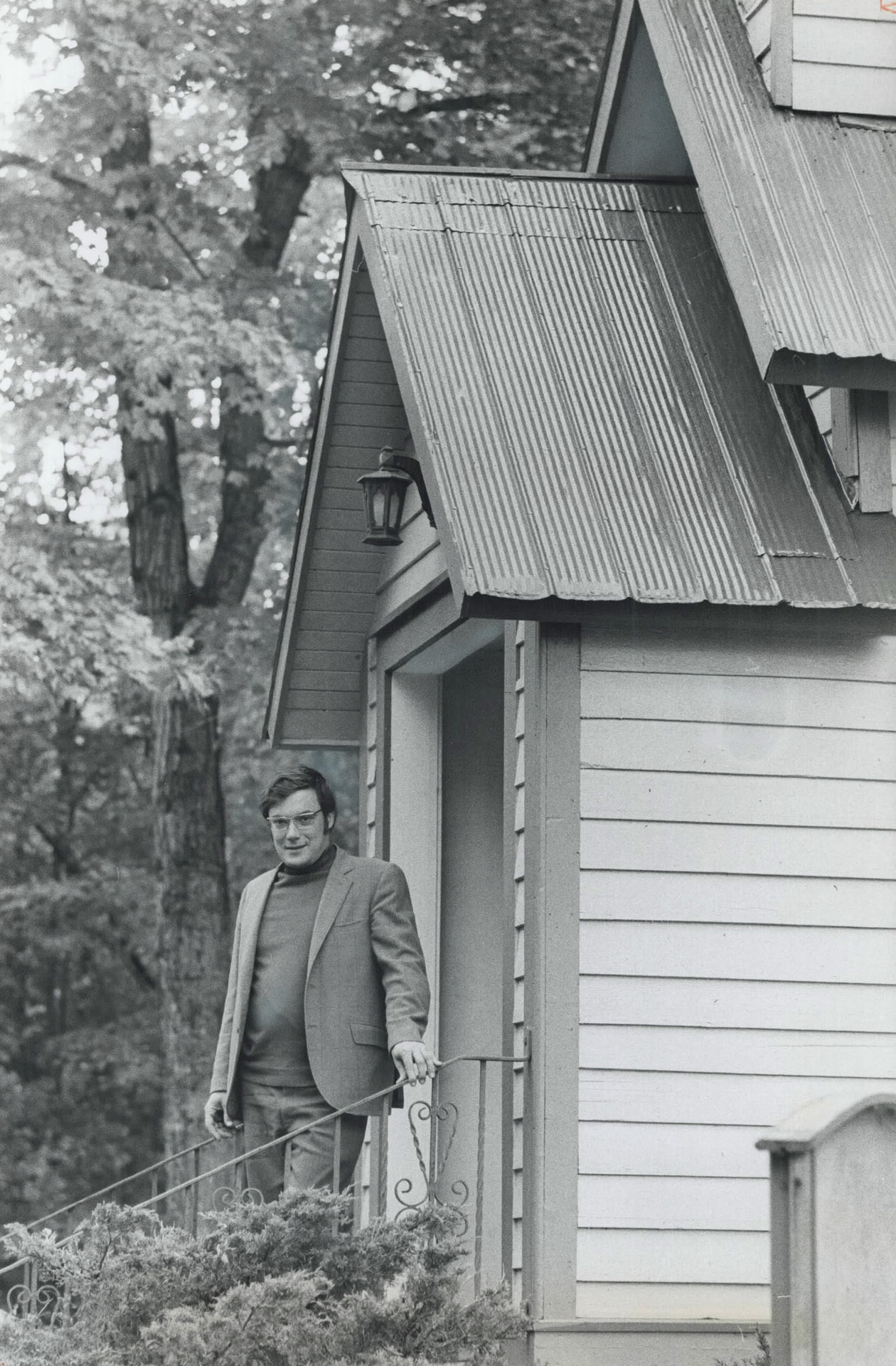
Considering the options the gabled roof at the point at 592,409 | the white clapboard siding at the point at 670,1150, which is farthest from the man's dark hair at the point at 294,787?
the white clapboard siding at the point at 670,1150

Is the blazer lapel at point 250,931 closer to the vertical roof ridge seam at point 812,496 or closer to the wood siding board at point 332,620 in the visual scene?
the vertical roof ridge seam at point 812,496

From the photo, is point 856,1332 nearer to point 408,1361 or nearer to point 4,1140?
point 408,1361

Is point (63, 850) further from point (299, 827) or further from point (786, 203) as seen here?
point (786, 203)

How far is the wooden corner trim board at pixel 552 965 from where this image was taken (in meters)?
6.52

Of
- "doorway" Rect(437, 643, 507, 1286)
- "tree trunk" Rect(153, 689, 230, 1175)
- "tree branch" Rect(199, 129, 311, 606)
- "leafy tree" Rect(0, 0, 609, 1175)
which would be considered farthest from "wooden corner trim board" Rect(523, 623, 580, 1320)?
"tree branch" Rect(199, 129, 311, 606)

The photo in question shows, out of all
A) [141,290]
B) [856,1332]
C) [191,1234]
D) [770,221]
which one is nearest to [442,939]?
[191,1234]

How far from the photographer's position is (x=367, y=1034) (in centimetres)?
709

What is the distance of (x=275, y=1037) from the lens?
23.7 feet

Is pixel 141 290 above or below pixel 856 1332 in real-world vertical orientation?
above

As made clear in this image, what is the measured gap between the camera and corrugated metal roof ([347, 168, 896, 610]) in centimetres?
672

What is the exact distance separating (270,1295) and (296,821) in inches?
80.8

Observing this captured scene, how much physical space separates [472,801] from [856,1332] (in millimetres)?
4555

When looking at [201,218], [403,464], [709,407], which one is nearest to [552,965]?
[709,407]

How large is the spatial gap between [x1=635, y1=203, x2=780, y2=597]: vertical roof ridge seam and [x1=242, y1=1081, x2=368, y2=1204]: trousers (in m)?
2.36
